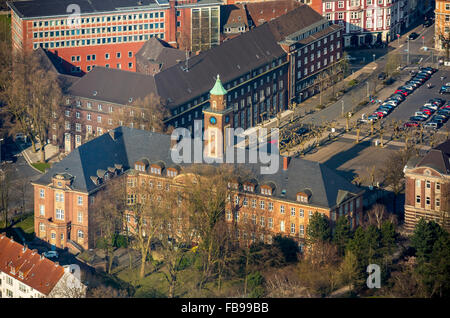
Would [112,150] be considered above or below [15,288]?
above

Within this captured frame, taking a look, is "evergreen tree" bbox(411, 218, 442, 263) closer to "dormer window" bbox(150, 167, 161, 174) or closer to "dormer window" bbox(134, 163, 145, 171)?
"dormer window" bbox(150, 167, 161, 174)

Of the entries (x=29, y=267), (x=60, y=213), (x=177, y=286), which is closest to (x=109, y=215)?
(x=60, y=213)

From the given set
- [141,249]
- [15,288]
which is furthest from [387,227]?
[15,288]

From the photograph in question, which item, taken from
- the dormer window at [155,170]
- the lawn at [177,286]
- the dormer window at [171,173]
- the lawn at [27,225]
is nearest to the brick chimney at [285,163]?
the dormer window at [171,173]

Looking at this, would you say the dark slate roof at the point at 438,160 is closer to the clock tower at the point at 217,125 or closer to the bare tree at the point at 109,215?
the clock tower at the point at 217,125

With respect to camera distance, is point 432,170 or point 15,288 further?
point 432,170

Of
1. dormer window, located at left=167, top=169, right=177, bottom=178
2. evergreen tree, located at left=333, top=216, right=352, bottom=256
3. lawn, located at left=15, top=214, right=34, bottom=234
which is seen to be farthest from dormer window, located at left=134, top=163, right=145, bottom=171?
evergreen tree, located at left=333, top=216, right=352, bottom=256

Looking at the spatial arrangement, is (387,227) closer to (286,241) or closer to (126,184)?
(286,241)
